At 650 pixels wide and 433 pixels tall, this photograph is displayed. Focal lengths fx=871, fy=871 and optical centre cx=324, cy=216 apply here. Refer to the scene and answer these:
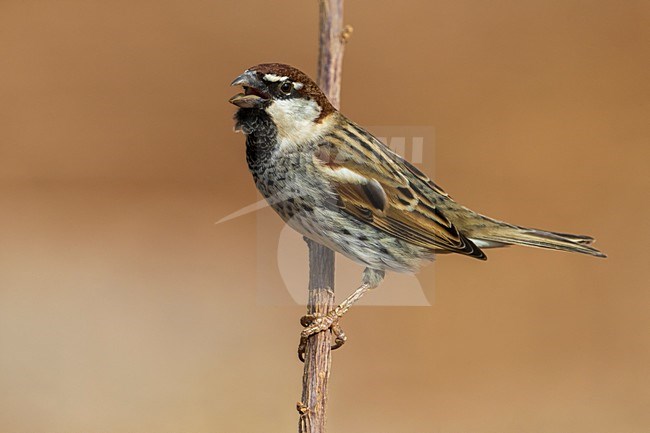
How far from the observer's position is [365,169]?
221 cm

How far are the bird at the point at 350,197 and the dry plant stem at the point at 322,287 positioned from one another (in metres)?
0.06

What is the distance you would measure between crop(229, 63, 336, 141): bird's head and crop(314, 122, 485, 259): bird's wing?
10cm

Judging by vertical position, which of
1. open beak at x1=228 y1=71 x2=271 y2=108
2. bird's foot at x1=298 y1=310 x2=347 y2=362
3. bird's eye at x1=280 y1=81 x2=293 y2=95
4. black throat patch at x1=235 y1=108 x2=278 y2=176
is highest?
bird's eye at x1=280 y1=81 x2=293 y2=95

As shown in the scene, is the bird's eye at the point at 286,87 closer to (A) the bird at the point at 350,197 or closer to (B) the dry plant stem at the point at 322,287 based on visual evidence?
(A) the bird at the point at 350,197

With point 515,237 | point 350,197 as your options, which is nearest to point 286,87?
point 350,197

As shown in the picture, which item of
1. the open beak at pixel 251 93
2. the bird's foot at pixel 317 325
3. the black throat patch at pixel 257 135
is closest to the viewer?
the open beak at pixel 251 93

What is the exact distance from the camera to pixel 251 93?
191 centimetres

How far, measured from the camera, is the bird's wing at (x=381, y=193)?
2.16m

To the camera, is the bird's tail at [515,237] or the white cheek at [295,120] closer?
the white cheek at [295,120]

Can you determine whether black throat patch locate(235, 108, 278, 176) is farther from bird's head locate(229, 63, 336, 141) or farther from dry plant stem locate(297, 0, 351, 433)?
dry plant stem locate(297, 0, 351, 433)

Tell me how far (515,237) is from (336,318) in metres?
0.53

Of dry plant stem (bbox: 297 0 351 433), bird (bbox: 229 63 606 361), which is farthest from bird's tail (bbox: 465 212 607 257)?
dry plant stem (bbox: 297 0 351 433)

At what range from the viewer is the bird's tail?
2146 millimetres

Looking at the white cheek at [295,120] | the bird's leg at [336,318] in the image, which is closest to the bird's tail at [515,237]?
the bird's leg at [336,318]
